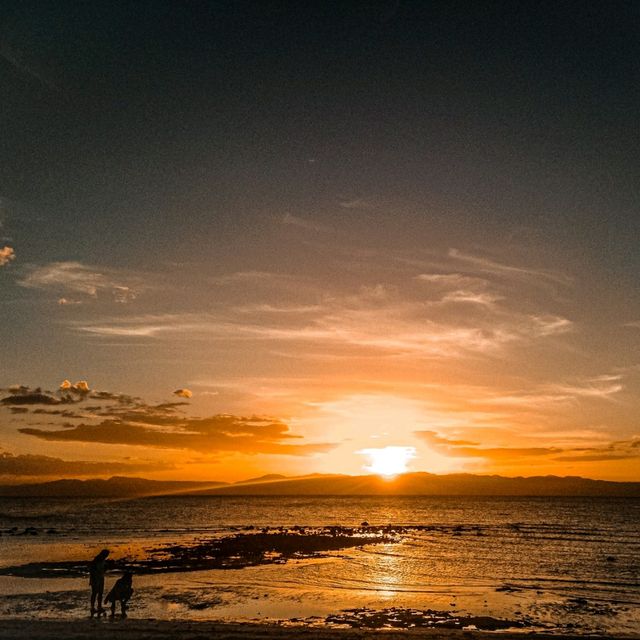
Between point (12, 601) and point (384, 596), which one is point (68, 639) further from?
point (384, 596)

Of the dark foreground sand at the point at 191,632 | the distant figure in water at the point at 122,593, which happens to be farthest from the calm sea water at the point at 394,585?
the dark foreground sand at the point at 191,632

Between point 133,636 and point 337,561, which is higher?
point 133,636

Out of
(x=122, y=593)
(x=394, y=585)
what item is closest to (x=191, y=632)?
(x=122, y=593)

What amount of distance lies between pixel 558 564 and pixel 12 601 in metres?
43.4

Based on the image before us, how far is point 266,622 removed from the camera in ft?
83.7

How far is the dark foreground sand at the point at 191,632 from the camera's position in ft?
69.1

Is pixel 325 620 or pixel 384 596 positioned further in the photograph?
pixel 384 596

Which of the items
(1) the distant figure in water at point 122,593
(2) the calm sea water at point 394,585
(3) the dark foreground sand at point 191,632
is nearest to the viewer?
(3) the dark foreground sand at point 191,632

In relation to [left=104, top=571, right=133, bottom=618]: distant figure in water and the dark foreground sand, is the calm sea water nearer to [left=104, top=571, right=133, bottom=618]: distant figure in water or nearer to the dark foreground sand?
[left=104, top=571, right=133, bottom=618]: distant figure in water

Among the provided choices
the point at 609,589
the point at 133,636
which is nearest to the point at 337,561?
the point at 609,589

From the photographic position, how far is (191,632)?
21.8 m

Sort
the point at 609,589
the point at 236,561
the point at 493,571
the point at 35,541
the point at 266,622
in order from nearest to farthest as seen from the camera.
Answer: the point at 266,622 < the point at 609,589 < the point at 493,571 < the point at 236,561 < the point at 35,541

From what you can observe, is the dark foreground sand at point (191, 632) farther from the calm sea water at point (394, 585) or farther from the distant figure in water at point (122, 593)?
the calm sea water at point (394, 585)

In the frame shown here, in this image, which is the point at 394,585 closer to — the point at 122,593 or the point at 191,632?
the point at 122,593
